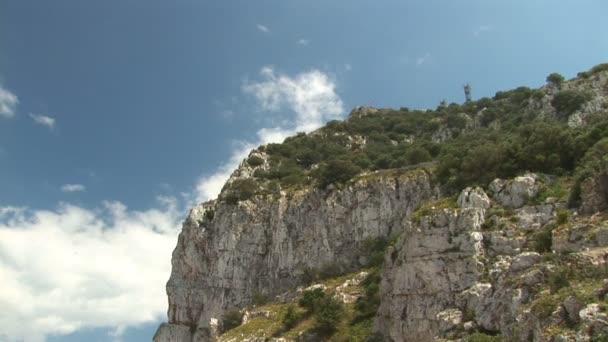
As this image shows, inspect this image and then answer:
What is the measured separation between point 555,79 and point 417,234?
63.4 meters

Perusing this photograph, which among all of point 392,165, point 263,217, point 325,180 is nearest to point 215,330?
point 263,217

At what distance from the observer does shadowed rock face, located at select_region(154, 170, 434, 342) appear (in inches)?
2441

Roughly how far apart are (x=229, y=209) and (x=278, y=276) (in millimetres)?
12522

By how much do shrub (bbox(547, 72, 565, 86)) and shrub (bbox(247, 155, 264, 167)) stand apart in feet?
155

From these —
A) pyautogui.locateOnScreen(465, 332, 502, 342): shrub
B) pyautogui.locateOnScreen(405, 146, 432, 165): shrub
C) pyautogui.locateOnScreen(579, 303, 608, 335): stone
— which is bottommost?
pyautogui.locateOnScreen(465, 332, 502, 342): shrub

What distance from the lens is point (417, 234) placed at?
3434 centimetres

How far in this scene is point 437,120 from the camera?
9638 centimetres

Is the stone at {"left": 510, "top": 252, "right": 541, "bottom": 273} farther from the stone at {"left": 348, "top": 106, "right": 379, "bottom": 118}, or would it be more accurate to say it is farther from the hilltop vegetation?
the stone at {"left": 348, "top": 106, "right": 379, "bottom": 118}

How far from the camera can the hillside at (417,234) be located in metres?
24.3

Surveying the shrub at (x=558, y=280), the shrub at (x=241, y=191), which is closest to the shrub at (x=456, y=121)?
the shrub at (x=241, y=191)

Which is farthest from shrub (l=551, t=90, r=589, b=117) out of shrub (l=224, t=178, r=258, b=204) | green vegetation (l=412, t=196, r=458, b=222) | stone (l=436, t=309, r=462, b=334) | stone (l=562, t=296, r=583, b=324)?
stone (l=562, t=296, r=583, b=324)

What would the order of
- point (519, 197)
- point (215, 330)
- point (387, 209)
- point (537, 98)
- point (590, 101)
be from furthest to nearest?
point (537, 98)
point (590, 101)
point (387, 209)
point (215, 330)
point (519, 197)

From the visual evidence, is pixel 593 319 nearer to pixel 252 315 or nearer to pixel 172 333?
pixel 252 315

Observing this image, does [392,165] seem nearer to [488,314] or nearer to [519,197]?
[519,197]
